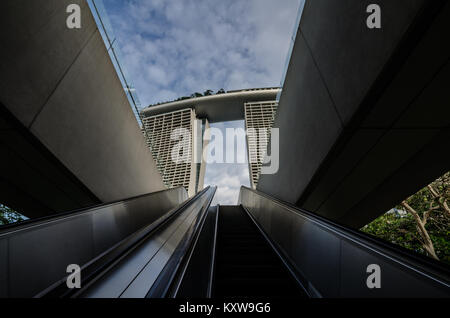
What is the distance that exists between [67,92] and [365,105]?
15.3 feet

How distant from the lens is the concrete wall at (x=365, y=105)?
2.28 m

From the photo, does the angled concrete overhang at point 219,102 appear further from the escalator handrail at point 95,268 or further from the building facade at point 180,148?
the escalator handrail at point 95,268

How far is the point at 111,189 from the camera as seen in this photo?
586 cm

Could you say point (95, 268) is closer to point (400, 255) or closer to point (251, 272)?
point (251, 272)

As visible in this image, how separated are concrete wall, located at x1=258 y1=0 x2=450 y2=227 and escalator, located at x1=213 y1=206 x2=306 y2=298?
184cm

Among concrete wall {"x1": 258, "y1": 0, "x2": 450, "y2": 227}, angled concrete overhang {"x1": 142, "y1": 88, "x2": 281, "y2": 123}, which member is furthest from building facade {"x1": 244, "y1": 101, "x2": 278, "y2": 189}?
concrete wall {"x1": 258, "y1": 0, "x2": 450, "y2": 227}

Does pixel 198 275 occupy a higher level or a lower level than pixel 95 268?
lower

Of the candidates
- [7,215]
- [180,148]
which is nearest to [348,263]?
[7,215]

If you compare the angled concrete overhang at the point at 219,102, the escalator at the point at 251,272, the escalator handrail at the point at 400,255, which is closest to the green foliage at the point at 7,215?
the escalator at the point at 251,272

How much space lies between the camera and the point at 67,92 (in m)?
4.10

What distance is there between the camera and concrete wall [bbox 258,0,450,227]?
2277mm
